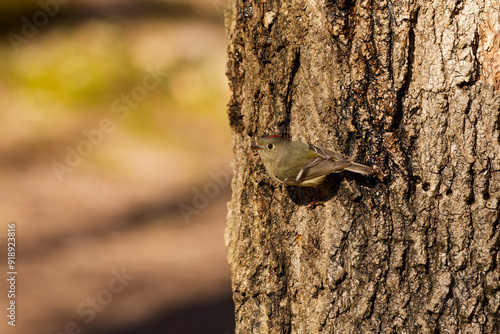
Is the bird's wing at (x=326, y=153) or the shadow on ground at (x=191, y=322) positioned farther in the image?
the shadow on ground at (x=191, y=322)

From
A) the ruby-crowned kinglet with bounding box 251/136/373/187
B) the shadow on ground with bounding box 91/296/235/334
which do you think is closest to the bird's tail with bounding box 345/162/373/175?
the ruby-crowned kinglet with bounding box 251/136/373/187

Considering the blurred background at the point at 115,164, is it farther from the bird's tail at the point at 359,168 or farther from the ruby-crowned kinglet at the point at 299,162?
the bird's tail at the point at 359,168

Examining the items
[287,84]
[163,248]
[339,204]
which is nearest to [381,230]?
[339,204]

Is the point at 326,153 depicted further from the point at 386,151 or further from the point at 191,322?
the point at 191,322

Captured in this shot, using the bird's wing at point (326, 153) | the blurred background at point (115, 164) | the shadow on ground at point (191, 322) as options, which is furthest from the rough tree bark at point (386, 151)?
the blurred background at point (115, 164)

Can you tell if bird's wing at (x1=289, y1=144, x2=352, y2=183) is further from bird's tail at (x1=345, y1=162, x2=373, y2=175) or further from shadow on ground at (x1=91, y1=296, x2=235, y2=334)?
shadow on ground at (x1=91, y1=296, x2=235, y2=334)

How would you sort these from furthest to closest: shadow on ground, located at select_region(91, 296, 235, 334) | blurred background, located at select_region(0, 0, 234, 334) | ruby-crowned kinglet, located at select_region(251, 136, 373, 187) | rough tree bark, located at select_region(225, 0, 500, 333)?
blurred background, located at select_region(0, 0, 234, 334), shadow on ground, located at select_region(91, 296, 235, 334), ruby-crowned kinglet, located at select_region(251, 136, 373, 187), rough tree bark, located at select_region(225, 0, 500, 333)
